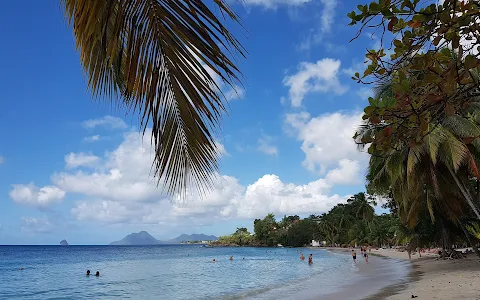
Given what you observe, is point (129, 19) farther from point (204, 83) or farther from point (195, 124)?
point (195, 124)

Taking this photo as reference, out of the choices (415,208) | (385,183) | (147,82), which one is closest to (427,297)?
(415,208)

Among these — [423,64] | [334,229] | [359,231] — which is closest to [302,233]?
[334,229]

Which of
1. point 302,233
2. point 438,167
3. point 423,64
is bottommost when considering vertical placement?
point 423,64

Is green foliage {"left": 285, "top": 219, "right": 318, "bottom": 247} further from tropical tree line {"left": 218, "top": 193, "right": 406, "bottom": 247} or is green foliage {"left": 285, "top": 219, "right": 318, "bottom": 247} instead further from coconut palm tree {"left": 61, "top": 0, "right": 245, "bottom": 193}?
coconut palm tree {"left": 61, "top": 0, "right": 245, "bottom": 193}

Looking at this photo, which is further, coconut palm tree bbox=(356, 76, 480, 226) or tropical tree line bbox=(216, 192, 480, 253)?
tropical tree line bbox=(216, 192, 480, 253)

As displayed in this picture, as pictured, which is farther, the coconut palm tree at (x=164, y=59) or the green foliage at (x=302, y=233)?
the green foliage at (x=302, y=233)

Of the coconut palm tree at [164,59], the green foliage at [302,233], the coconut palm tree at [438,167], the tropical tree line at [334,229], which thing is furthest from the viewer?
Answer: the green foliage at [302,233]

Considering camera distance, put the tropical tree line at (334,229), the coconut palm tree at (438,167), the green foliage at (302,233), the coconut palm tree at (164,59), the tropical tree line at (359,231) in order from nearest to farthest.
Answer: the coconut palm tree at (164,59), the coconut palm tree at (438,167), the tropical tree line at (359,231), the tropical tree line at (334,229), the green foliage at (302,233)

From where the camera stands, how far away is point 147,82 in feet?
6.72

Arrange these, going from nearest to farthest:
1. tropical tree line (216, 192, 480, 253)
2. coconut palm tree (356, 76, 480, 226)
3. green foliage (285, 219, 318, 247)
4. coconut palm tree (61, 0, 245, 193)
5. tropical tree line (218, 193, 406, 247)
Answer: coconut palm tree (61, 0, 245, 193), coconut palm tree (356, 76, 480, 226), tropical tree line (216, 192, 480, 253), tropical tree line (218, 193, 406, 247), green foliage (285, 219, 318, 247)

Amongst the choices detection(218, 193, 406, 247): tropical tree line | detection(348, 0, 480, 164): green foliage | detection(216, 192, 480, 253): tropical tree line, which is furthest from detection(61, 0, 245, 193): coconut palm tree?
detection(218, 193, 406, 247): tropical tree line

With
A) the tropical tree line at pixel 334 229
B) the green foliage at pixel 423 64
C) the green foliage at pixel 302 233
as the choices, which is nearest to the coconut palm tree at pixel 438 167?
the green foliage at pixel 423 64

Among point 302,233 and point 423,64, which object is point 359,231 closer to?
point 302,233

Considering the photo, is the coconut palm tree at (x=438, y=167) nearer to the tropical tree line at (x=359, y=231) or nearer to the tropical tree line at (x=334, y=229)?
the tropical tree line at (x=359, y=231)
